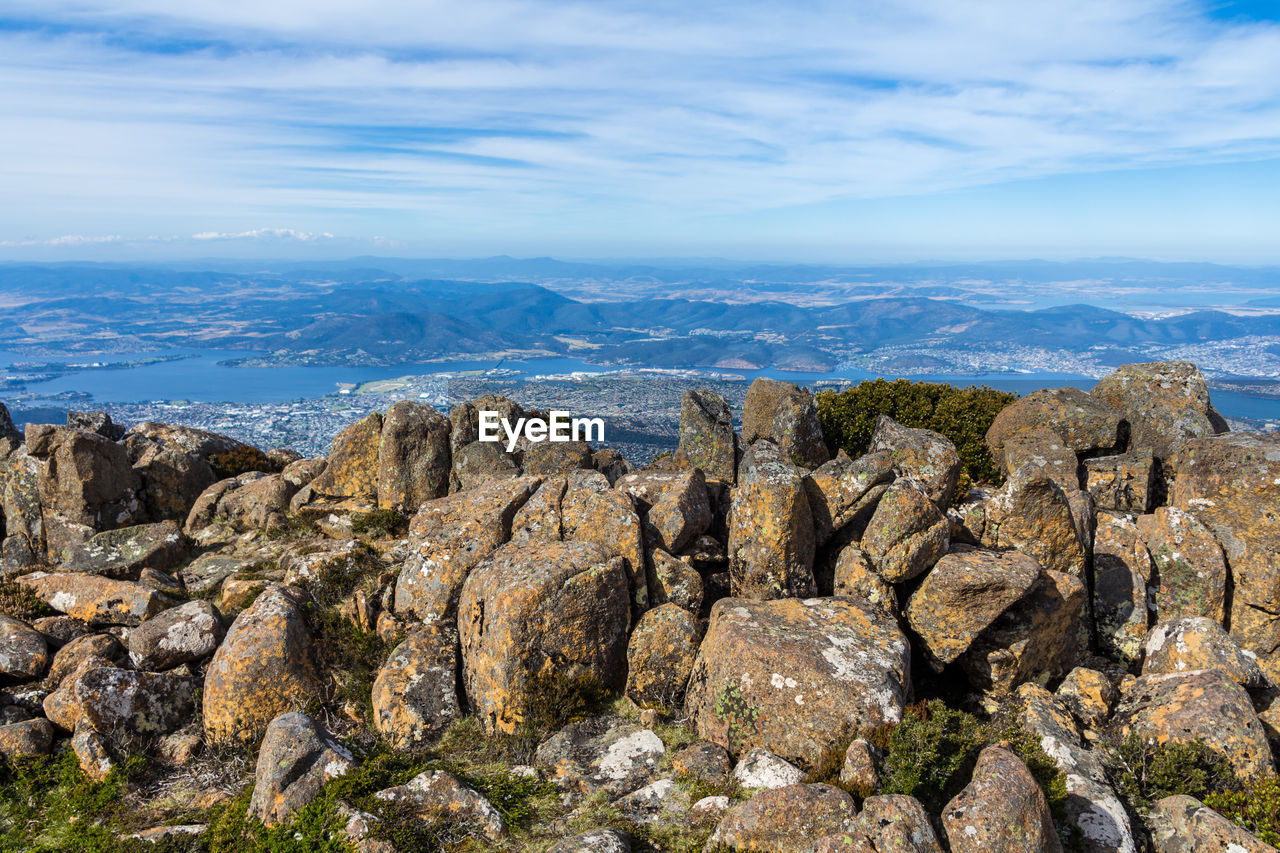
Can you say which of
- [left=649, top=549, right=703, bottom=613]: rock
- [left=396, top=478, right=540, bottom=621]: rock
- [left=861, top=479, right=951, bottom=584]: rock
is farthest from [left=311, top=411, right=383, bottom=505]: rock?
[left=861, top=479, right=951, bottom=584]: rock

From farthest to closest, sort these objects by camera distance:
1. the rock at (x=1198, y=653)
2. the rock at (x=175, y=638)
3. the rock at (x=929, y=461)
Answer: the rock at (x=929, y=461) → the rock at (x=175, y=638) → the rock at (x=1198, y=653)

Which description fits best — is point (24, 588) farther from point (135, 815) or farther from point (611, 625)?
point (611, 625)

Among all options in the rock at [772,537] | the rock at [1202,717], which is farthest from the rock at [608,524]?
the rock at [1202,717]

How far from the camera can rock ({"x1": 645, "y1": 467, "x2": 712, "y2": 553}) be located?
47.8 ft

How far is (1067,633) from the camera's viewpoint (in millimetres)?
13016

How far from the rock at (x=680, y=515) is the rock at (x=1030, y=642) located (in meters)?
6.01

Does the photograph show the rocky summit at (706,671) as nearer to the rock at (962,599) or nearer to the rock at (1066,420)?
the rock at (962,599)

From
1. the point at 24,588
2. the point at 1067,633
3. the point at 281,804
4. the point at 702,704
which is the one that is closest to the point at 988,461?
the point at 1067,633

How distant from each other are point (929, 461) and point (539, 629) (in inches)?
409

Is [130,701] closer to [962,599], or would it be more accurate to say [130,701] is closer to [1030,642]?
→ [962,599]

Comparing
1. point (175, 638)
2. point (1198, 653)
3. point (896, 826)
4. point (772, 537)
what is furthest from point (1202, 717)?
point (175, 638)

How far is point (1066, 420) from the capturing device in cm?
1944

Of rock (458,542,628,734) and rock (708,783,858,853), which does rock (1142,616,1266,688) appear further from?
rock (458,542,628,734)

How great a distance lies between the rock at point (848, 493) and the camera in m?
14.5
